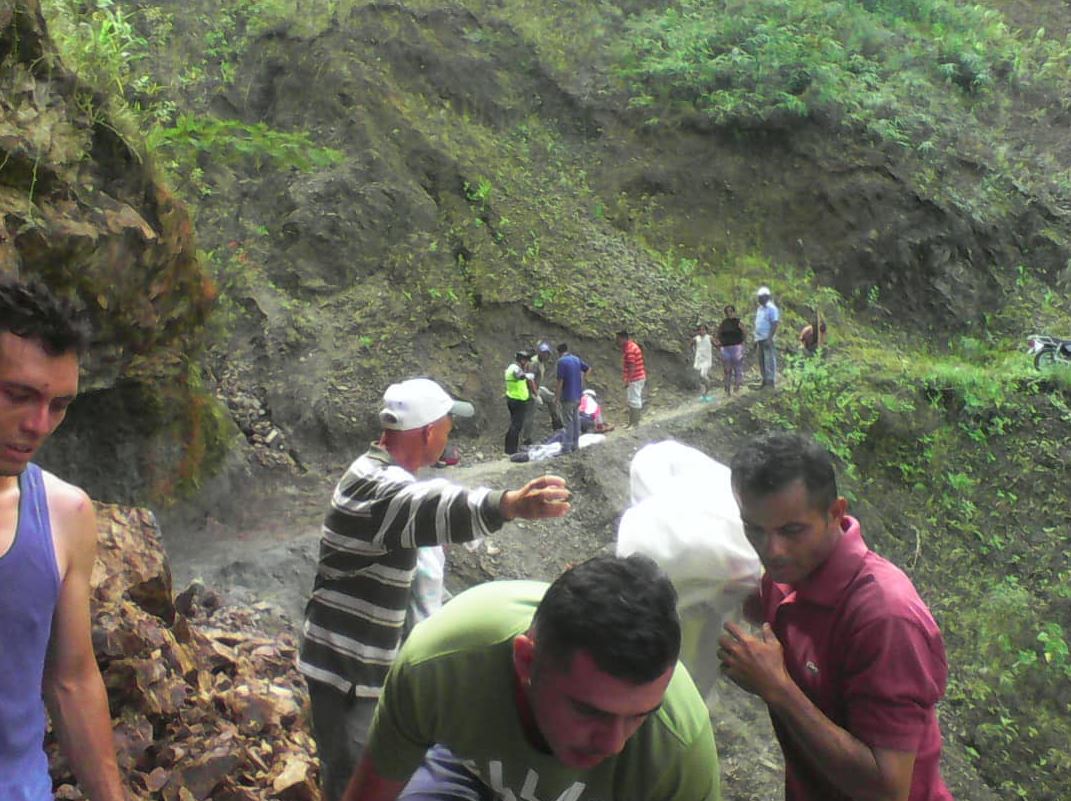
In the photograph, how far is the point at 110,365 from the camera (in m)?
6.05

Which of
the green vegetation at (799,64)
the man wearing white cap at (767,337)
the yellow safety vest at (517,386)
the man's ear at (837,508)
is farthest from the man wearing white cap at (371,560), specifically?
the green vegetation at (799,64)

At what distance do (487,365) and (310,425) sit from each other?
117 inches

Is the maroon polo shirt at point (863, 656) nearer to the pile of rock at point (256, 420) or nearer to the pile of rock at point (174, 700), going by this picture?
the pile of rock at point (174, 700)

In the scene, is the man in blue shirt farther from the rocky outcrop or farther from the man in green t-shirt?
the man in green t-shirt

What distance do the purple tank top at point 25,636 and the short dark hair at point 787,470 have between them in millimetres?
1681

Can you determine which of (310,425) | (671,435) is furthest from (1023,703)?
(310,425)

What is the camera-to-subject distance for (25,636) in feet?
6.41

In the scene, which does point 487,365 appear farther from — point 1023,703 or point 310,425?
point 1023,703

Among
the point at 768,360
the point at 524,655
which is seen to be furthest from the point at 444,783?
the point at 768,360

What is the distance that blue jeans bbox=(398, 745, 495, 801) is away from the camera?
88.7 inches

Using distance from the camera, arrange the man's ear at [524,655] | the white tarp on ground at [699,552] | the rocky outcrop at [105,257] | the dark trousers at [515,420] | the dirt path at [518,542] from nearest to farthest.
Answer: the man's ear at [524,655], the white tarp on ground at [699,552], the rocky outcrop at [105,257], the dirt path at [518,542], the dark trousers at [515,420]

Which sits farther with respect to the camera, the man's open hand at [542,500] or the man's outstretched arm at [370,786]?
the man's open hand at [542,500]

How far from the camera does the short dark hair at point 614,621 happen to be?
1.65m

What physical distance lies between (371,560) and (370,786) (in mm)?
1026
